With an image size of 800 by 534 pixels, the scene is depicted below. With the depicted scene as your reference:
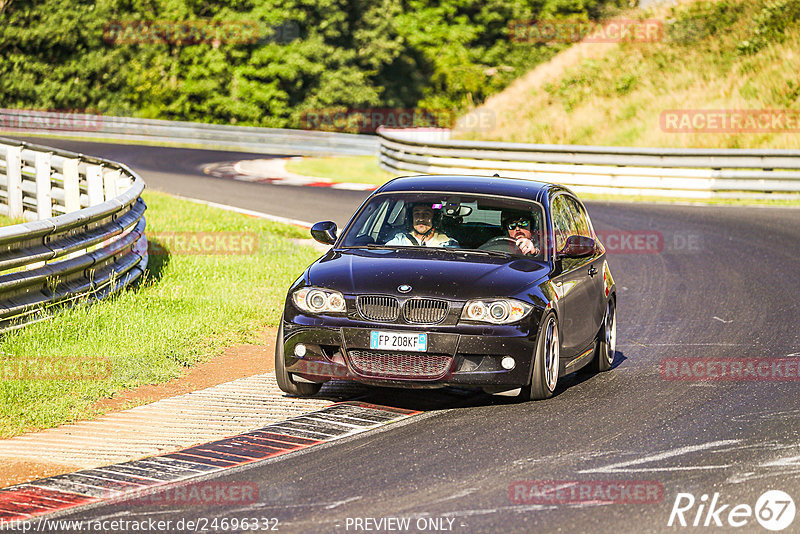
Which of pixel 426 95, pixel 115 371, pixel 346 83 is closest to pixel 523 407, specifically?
pixel 115 371

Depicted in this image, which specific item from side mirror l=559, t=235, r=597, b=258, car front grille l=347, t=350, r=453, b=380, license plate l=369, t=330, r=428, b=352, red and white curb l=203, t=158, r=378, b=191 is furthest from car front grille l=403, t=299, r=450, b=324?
red and white curb l=203, t=158, r=378, b=191

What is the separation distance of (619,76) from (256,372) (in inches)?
1180

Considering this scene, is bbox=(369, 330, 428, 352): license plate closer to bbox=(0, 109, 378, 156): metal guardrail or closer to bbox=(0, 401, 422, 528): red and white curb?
bbox=(0, 401, 422, 528): red and white curb

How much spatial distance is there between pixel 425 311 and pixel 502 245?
4.21 ft

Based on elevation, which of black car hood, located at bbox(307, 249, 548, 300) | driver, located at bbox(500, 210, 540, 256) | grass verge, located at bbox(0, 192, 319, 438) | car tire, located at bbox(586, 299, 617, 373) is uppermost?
driver, located at bbox(500, 210, 540, 256)

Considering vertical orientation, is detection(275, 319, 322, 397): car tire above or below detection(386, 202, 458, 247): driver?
below

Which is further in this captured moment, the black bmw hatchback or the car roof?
the car roof

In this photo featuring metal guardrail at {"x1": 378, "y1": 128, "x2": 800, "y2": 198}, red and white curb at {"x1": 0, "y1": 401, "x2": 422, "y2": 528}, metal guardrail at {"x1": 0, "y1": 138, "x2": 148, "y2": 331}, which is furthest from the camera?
metal guardrail at {"x1": 378, "y1": 128, "x2": 800, "y2": 198}

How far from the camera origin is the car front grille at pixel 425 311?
26.1 ft

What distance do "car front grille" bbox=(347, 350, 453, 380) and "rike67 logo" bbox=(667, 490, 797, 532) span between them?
7.23ft

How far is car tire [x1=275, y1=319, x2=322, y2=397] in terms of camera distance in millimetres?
8273

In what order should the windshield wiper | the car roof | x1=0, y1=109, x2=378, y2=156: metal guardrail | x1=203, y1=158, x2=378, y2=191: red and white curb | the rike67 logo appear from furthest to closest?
x1=0, y1=109, x2=378, y2=156: metal guardrail < x1=203, y1=158, x2=378, y2=191: red and white curb < the car roof < the windshield wiper < the rike67 logo

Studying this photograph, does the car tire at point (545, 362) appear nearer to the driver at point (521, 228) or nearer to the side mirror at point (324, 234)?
the driver at point (521, 228)

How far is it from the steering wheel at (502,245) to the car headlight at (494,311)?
3.18 feet
